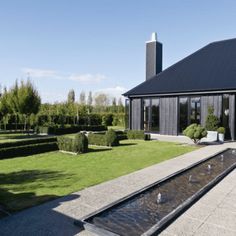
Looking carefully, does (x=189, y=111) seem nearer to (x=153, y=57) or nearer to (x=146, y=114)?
(x=146, y=114)

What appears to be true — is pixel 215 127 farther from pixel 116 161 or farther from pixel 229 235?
pixel 229 235

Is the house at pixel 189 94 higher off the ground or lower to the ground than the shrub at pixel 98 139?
higher

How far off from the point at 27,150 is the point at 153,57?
18.6 metres

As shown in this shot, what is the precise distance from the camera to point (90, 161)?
35.4ft

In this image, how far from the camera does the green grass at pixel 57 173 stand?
6.34 m


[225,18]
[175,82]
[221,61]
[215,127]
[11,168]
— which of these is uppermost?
[225,18]

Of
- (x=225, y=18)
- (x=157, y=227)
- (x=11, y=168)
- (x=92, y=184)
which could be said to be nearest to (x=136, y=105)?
(x=225, y=18)

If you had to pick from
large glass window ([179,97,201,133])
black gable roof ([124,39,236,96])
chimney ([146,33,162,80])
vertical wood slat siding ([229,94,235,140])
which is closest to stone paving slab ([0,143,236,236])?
vertical wood slat siding ([229,94,235,140])

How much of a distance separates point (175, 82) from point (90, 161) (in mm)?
13708

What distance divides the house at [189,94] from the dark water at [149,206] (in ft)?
38.2

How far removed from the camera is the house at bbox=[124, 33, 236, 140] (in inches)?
751

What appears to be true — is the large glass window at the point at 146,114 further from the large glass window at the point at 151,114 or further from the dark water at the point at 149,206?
the dark water at the point at 149,206

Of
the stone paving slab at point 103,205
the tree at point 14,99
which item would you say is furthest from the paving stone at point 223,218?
the tree at point 14,99

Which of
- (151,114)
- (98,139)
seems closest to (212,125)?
(151,114)
